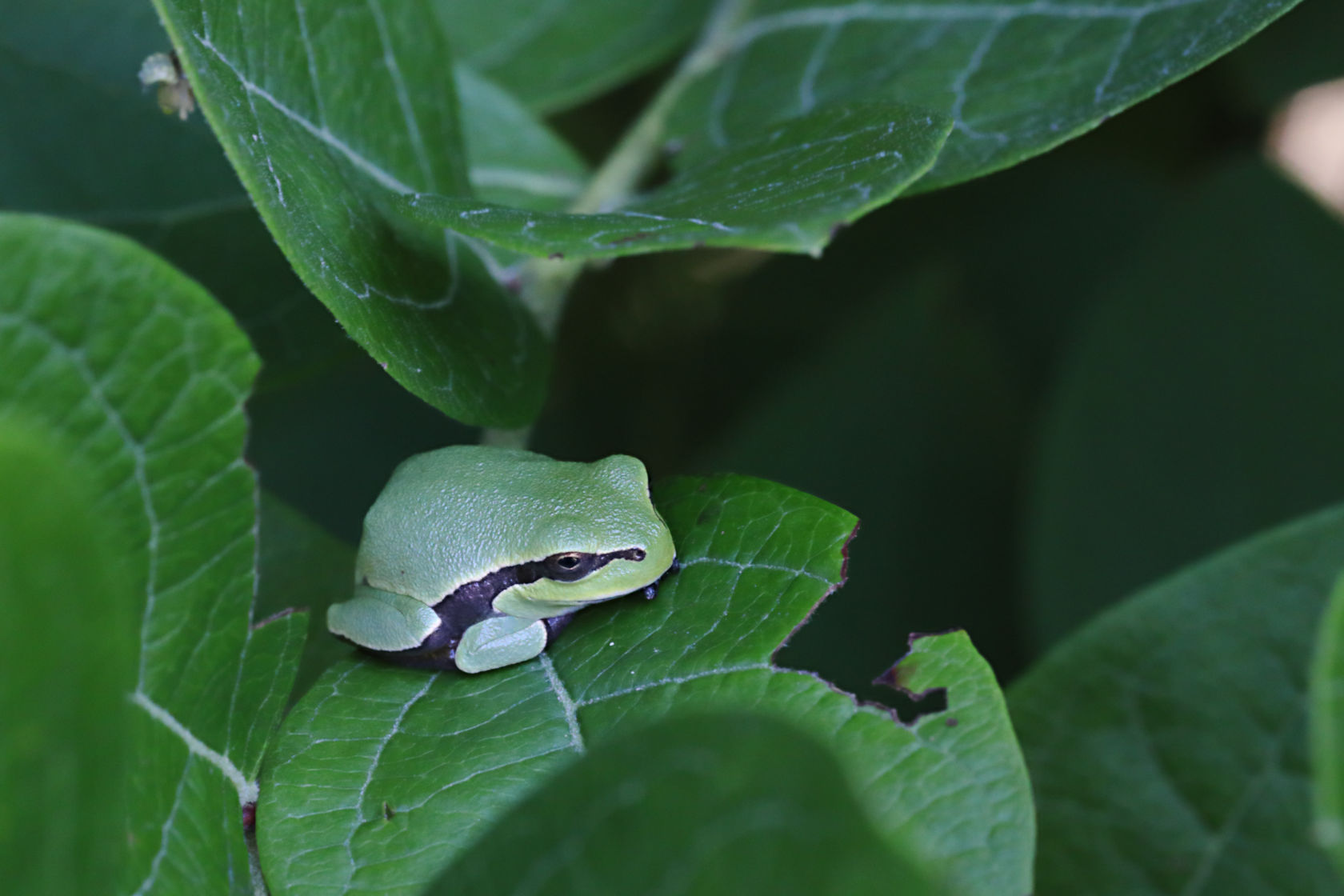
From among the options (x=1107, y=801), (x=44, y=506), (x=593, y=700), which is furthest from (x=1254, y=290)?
(x=44, y=506)

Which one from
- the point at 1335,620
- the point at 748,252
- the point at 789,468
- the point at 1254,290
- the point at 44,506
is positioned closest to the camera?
the point at 44,506

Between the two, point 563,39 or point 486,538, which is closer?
point 486,538

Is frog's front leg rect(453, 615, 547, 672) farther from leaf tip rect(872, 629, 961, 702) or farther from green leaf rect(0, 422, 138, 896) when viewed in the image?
green leaf rect(0, 422, 138, 896)

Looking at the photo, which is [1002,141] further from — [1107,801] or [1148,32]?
[1107,801]

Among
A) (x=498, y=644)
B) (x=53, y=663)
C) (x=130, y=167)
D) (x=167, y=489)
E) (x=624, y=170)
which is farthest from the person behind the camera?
(x=624, y=170)

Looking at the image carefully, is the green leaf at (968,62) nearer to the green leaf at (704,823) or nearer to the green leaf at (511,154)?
the green leaf at (511,154)

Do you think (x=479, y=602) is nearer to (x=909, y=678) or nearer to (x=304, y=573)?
(x=304, y=573)

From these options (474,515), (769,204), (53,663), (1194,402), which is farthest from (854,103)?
(1194,402)
